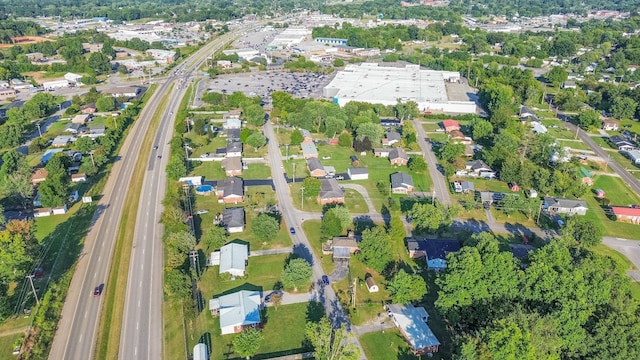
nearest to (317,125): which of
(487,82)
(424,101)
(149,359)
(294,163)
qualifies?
(294,163)

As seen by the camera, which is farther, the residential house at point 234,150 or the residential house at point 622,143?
the residential house at point 622,143

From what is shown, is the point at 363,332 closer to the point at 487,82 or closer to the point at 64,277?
the point at 64,277

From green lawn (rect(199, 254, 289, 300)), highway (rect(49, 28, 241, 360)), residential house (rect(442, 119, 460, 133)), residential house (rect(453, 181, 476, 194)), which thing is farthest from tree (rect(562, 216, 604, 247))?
highway (rect(49, 28, 241, 360))

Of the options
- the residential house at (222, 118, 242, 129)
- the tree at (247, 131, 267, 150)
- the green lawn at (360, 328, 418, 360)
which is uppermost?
the tree at (247, 131, 267, 150)

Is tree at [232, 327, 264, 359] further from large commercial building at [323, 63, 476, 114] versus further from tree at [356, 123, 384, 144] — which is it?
Answer: large commercial building at [323, 63, 476, 114]

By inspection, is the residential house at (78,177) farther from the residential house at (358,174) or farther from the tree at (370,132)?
the tree at (370,132)

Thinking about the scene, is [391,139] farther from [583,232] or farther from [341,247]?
[583,232]

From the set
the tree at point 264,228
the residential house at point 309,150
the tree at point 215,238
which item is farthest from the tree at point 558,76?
the tree at point 215,238
